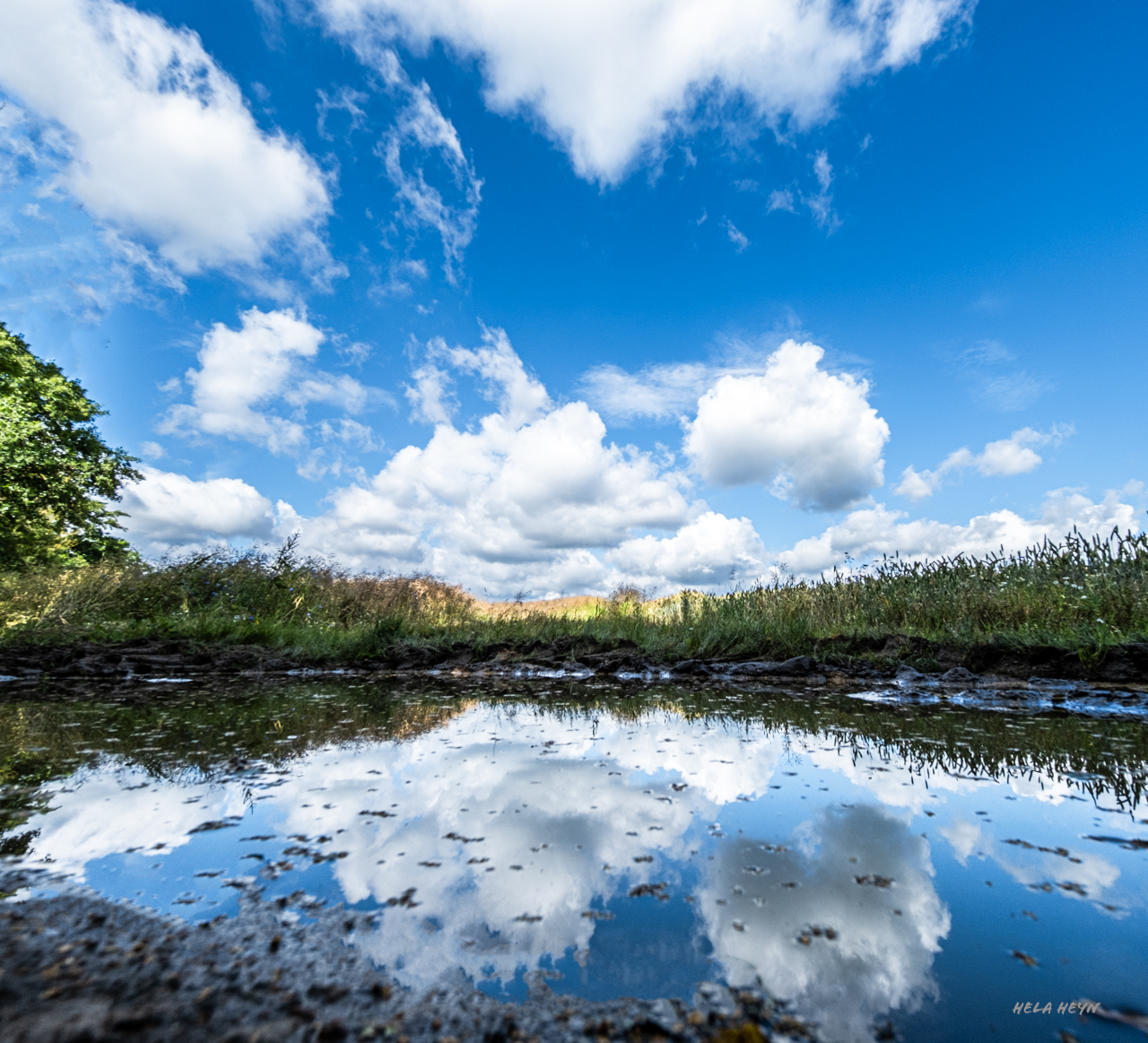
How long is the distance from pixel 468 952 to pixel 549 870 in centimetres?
54

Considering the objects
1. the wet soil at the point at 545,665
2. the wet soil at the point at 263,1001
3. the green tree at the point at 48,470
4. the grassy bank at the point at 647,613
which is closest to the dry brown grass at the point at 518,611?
the grassy bank at the point at 647,613

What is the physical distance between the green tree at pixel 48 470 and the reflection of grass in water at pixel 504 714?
1688 centimetres

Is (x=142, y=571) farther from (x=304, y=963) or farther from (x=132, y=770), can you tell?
(x=304, y=963)

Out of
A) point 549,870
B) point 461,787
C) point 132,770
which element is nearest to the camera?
point 549,870

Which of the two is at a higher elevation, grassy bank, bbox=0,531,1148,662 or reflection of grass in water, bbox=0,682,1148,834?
grassy bank, bbox=0,531,1148,662

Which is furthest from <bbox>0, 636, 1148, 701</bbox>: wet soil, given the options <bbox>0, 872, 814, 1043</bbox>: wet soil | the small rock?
<bbox>0, 872, 814, 1043</bbox>: wet soil

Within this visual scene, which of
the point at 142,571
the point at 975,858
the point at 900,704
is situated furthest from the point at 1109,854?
the point at 142,571

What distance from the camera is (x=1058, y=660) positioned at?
259 inches

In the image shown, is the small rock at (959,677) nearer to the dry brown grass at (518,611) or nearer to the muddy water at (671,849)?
the muddy water at (671,849)

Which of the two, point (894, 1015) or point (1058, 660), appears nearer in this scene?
point (894, 1015)

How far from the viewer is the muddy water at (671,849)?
145cm

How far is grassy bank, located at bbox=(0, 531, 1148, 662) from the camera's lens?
8.57m

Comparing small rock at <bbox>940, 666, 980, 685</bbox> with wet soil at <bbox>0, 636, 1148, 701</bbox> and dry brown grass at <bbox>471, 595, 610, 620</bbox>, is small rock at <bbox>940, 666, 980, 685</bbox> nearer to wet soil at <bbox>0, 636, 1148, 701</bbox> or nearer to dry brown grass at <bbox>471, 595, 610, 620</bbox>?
wet soil at <bbox>0, 636, 1148, 701</bbox>

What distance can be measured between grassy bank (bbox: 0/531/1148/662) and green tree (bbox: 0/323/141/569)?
6795 millimetres
